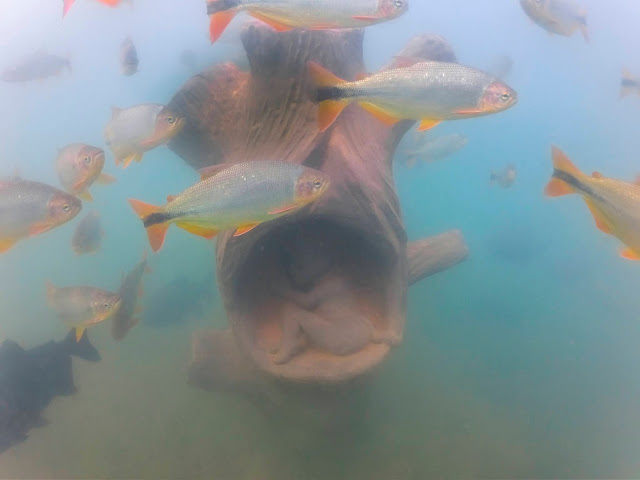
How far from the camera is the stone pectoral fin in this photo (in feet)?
18.8

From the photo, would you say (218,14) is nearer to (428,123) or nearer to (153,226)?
(153,226)

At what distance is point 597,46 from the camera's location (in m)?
30.3

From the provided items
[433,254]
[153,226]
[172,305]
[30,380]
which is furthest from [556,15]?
[172,305]

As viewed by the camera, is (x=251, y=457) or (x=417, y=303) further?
(x=417, y=303)

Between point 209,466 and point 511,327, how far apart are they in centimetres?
748

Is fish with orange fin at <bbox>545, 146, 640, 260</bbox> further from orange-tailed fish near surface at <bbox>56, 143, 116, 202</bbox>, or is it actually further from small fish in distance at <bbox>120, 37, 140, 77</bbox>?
small fish in distance at <bbox>120, 37, 140, 77</bbox>

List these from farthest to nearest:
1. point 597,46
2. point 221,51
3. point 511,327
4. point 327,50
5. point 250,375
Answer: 1. point 597,46
2. point 511,327
3. point 221,51
4. point 250,375
5. point 327,50

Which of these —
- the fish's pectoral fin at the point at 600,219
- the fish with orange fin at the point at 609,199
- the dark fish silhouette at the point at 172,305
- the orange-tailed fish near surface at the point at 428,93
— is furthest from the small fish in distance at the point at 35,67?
the fish's pectoral fin at the point at 600,219

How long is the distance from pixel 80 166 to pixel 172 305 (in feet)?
17.4

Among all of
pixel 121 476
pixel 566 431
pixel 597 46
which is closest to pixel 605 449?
pixel 566 431

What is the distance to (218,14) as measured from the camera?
109 inches

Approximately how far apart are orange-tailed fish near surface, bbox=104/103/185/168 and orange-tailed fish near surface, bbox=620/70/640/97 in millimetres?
6970

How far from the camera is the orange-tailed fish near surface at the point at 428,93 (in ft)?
8.59

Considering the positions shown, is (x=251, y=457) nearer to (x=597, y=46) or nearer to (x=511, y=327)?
(x=511, y=327)
